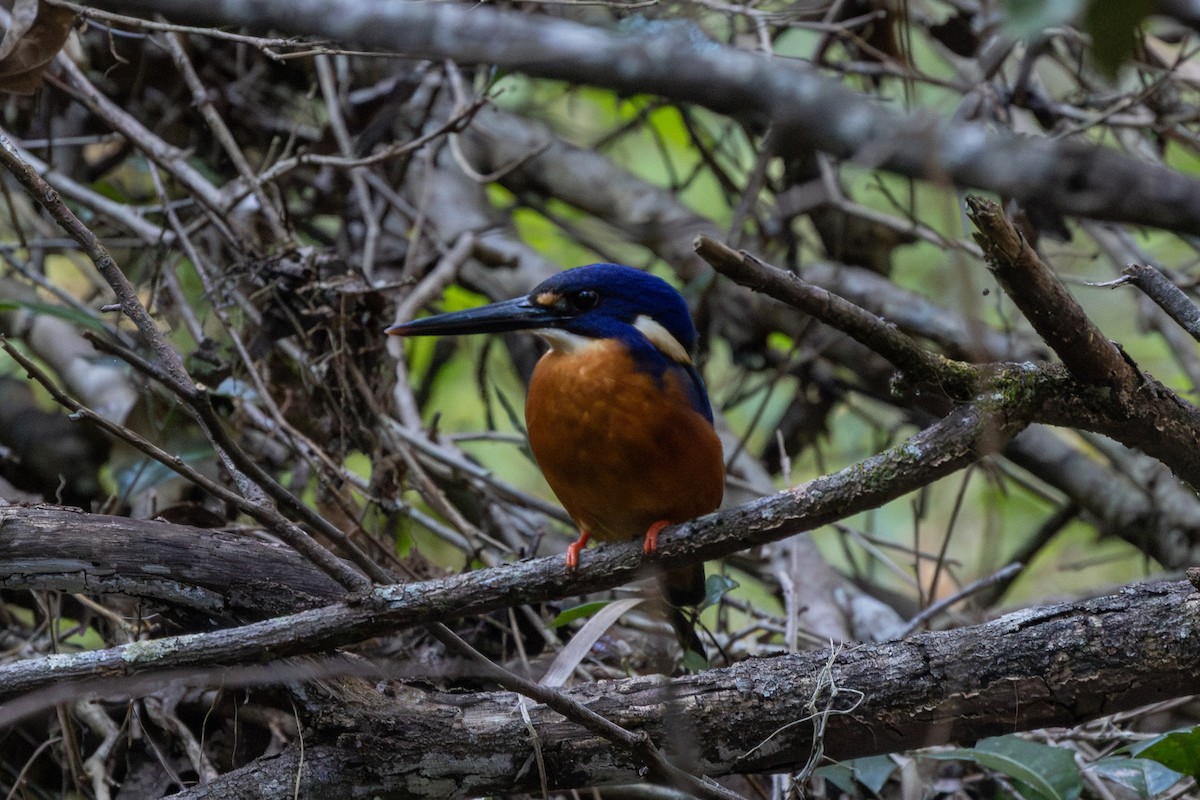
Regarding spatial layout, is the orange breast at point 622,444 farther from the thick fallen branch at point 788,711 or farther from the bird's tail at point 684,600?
the thick fallen branch at point 788,711

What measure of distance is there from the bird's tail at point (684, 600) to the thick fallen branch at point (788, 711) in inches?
25.6

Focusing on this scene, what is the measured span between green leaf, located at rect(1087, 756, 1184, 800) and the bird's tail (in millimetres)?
990

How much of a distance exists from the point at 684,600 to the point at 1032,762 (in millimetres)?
941

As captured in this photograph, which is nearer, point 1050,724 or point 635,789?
point 1050,724

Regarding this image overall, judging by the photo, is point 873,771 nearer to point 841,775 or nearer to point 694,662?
point 841,775

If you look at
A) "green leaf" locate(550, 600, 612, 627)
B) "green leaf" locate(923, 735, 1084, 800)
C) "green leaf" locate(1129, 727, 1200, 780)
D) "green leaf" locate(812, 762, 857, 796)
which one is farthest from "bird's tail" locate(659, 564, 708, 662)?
"green leaf" locate(1129, 727, 1200, 780)

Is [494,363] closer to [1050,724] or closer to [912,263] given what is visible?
[912,263]

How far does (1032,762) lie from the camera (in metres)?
2.48

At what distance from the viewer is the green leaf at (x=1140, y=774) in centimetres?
242

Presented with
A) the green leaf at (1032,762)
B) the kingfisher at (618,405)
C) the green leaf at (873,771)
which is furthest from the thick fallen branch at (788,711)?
the kingfisher at (618,405)

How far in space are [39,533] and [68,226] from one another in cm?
71

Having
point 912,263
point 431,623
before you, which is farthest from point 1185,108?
point 431,623

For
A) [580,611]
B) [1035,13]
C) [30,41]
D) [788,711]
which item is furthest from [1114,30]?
[30,41]

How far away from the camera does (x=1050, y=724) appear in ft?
6.99
